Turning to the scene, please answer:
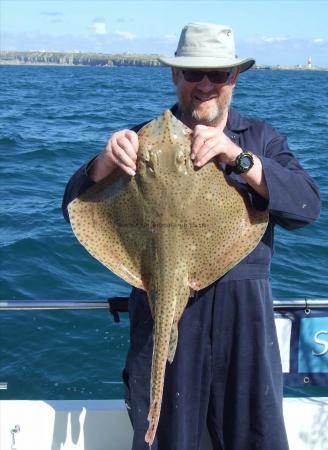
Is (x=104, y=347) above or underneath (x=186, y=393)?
underneath

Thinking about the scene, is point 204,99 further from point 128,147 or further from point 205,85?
point 128,147

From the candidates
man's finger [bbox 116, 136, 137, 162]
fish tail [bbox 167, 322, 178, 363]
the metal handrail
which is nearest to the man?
man's finger [bbox 116, 136, 137, 162]

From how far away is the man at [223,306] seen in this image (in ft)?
8.59

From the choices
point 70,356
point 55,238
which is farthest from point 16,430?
point 55,238

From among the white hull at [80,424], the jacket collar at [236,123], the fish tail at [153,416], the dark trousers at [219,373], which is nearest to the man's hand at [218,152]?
the jacket collar at [236,123]

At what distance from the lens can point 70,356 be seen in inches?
264

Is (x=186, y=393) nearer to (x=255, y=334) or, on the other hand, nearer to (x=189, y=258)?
(x=255, y=334)

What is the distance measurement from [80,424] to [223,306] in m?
1.47

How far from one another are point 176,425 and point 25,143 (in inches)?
612

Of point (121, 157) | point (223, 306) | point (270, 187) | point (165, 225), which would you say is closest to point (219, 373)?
point (223, 306)

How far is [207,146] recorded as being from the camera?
2.47 m

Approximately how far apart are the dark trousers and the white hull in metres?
0.67

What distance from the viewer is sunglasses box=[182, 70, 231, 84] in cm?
270

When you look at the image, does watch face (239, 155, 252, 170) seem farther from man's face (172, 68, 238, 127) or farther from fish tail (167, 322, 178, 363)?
fish tail (167, 322, 178, 363)
